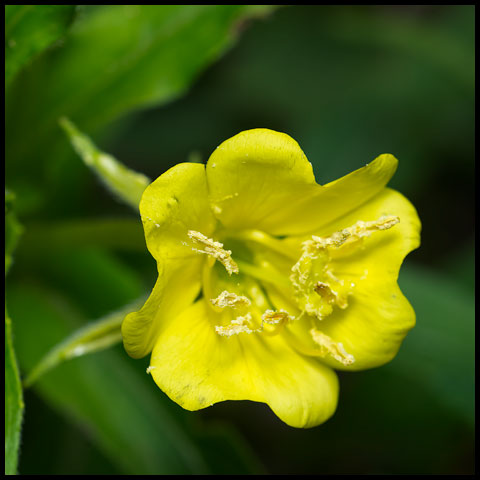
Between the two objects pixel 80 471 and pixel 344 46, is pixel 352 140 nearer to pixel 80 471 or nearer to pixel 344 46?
pixel 344 46

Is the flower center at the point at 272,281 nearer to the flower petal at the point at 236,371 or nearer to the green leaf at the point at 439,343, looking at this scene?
the flower petal at the point at 236,371

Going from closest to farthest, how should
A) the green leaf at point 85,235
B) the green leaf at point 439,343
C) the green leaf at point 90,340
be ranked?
the green leaf at point 90,340 < the green leaf at point 85,235 < the green leaf at point 439,343

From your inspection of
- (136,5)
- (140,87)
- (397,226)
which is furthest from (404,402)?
(136,5)

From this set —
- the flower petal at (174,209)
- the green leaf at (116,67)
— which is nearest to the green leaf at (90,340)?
the flower petal at (174,209)

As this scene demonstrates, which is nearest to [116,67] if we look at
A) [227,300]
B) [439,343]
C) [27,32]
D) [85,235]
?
[27,32]

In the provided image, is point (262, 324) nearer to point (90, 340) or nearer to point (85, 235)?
point (90, 340)

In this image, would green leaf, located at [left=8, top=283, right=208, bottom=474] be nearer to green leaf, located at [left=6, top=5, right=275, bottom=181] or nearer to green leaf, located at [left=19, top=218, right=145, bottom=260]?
green leaf, located at [left=19, top=218, right=145, bottom=260]

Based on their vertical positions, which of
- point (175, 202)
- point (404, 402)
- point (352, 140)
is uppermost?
point (175, 202)
